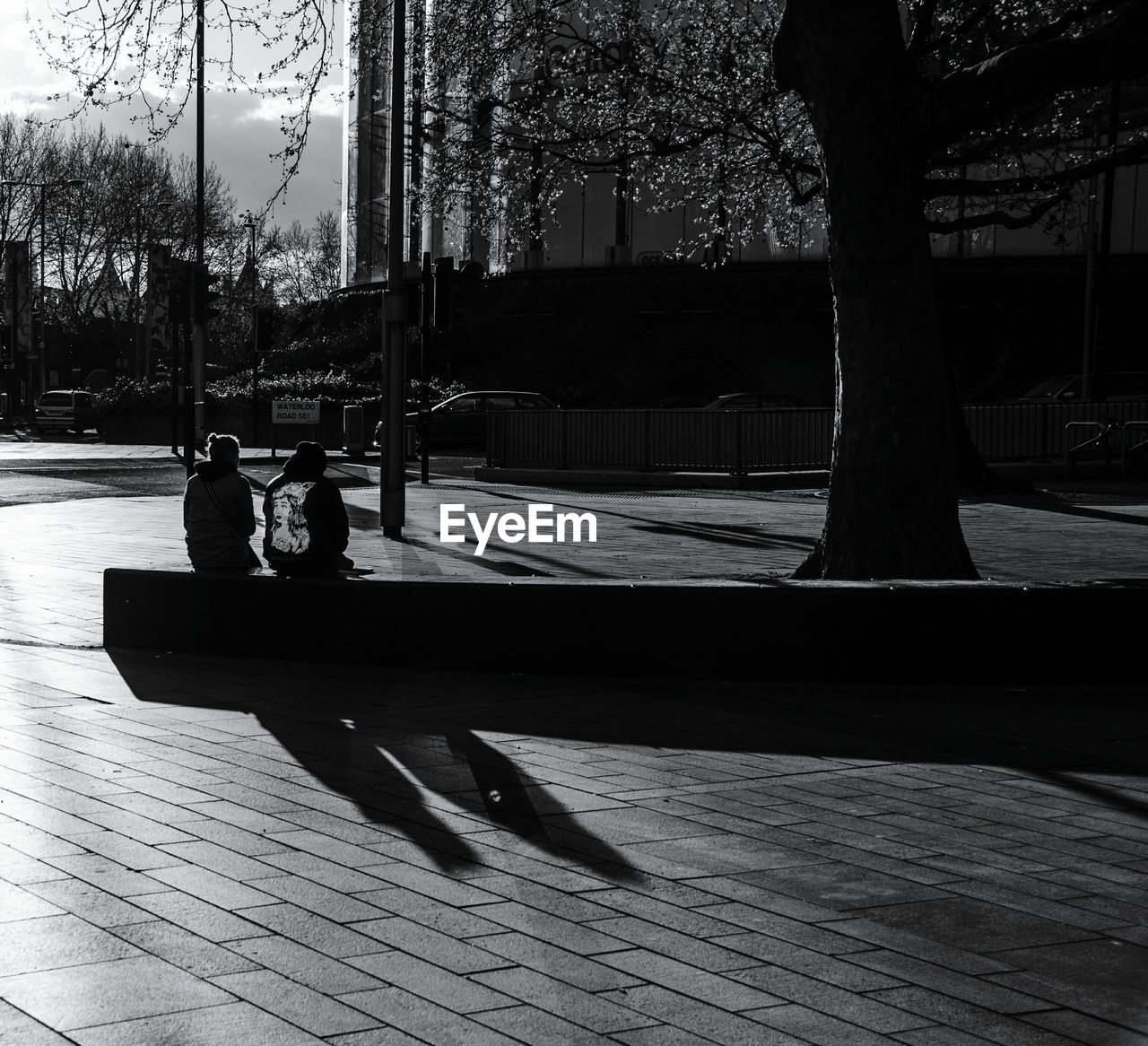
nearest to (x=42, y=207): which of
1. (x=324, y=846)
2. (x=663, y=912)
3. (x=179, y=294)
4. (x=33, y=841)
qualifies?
(x=179, y=294)

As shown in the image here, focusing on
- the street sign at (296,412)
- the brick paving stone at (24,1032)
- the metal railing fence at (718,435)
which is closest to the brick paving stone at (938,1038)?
the brick paving stone at (24,1032)

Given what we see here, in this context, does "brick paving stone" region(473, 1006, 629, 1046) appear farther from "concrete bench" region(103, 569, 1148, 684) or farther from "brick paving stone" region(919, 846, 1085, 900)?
"concrete bench" region(103, 569, 1148, 684)

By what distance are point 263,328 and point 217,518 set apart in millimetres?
24792

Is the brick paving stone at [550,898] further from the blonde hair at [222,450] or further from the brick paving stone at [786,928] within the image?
the blonde hair at [222,450]

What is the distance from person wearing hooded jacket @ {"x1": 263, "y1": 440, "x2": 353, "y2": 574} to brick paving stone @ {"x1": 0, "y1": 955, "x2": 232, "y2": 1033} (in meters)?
5.42

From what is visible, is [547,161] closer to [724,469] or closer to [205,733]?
[724,469]

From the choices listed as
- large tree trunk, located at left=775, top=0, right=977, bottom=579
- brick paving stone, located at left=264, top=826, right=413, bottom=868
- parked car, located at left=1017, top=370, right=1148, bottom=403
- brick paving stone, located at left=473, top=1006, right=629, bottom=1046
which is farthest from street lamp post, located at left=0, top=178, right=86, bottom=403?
brick paving stone, located at left=473, top=1006, right=629, bottom=1046

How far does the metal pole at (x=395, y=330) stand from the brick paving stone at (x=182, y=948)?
36.1 ft

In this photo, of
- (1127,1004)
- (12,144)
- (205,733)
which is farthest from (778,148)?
(12,144)

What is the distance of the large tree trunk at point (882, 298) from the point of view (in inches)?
396

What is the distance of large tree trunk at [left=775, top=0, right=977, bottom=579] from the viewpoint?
10.1 m

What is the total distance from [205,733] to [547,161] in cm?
1269

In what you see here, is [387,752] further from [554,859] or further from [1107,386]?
A: [1107,386]

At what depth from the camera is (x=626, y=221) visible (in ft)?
174
